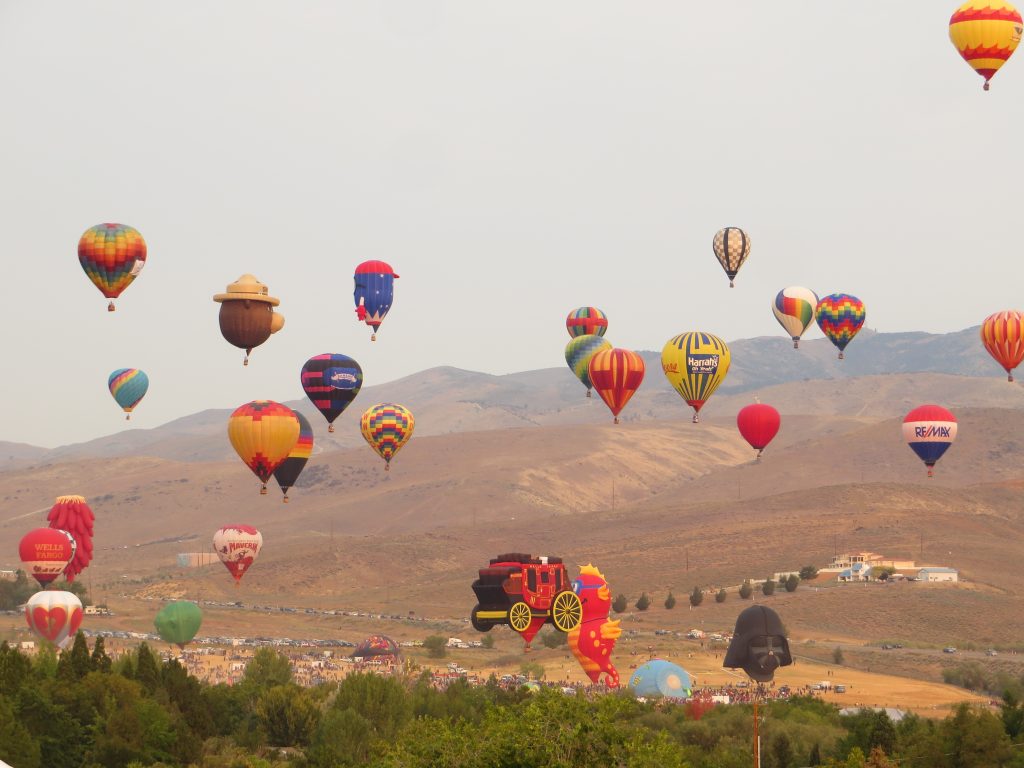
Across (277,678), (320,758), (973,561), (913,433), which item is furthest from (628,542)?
(320,758)

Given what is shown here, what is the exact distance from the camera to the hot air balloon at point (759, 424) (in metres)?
84.8

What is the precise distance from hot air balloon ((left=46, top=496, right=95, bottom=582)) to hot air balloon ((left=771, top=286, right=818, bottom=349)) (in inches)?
1852

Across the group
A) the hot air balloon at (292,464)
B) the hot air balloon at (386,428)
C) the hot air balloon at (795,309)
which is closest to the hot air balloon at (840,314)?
the hot air balloon at (795,309)

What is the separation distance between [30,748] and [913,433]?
49186 millimetres

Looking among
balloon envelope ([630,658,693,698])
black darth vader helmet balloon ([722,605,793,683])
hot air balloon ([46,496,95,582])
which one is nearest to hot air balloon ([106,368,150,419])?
hot air balloon ([46,496,95,582])

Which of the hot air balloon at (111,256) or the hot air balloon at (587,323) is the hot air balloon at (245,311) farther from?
the hot air balloon at (587,323)

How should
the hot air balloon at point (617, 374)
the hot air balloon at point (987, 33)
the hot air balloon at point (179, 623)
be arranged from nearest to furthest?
the hot air balloon at point (987, 33), the hot air balloon at point (617, 374), the hot air balloon at point (179, 623)

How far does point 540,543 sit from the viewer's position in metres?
165

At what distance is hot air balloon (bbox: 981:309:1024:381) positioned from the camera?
78062 mm

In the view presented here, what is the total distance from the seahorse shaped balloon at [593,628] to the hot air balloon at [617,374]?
42.6 ft

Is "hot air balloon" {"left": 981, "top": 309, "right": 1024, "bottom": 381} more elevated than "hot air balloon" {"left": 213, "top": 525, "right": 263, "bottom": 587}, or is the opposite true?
"hot air balloon" {"left": 981, "top": 309, "right": 1024, "bottom": 381}

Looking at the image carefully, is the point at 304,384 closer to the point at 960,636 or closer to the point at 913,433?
the point at 913,433

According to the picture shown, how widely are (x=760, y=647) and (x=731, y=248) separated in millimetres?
45552

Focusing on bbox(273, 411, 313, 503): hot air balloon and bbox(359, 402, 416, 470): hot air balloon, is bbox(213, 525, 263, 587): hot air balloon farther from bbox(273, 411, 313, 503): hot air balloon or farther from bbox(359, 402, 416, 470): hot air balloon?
bbox(273, 411, 313, 503): hot air balloon
